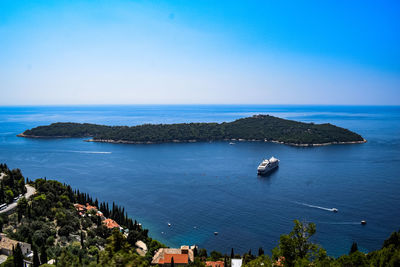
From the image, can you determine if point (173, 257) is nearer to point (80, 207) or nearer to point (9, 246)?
point (9, 246)

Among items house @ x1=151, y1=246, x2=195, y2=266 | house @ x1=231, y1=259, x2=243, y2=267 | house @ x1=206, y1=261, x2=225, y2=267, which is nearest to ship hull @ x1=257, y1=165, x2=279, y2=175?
house @ x1=231, y1=259, x2=243, y2=267

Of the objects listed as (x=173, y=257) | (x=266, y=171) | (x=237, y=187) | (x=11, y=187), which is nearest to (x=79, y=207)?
(x=11, y=187)

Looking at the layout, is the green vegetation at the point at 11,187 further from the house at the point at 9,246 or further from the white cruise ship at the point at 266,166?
the white cruise ship at the point at 266,166

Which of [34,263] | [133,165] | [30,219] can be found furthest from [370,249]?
[133,165]

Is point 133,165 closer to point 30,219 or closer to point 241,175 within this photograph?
point 241,175

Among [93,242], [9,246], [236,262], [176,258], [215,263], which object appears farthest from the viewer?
[93,242]

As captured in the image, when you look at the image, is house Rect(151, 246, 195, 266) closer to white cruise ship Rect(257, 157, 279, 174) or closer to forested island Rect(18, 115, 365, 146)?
white cruise ship Rect(257, 157, 279, 174)
